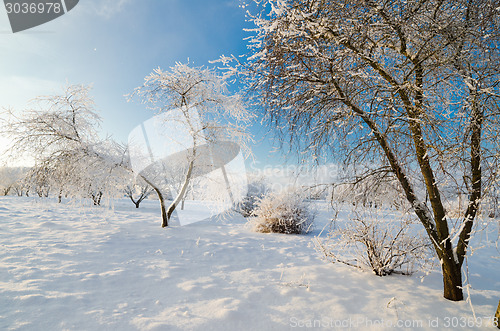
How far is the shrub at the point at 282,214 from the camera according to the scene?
8344 mm

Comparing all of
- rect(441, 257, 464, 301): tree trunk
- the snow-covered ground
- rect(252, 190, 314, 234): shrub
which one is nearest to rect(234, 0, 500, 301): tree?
rect(441, 257, 464, 301): tree trunk

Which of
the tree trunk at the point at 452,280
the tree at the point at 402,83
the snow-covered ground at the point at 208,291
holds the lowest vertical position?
the snow-covered ground at the point at 208,291

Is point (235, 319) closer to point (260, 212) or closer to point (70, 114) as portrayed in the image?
point (260, 212)

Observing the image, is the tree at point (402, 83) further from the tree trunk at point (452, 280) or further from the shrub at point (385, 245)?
the shrub at point (385, 245)

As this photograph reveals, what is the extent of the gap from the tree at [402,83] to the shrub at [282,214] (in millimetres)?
5348

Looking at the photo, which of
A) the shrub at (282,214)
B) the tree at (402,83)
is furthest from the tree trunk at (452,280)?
the shrub at (282,214)

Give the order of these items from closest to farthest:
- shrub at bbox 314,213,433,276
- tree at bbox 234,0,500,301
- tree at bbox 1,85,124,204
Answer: tree at bbox 234,0,500,301 < shrub at bbox 314,213,433,276 < tree at bbox 1,85,124,204

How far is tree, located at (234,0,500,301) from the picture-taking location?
2338 mm

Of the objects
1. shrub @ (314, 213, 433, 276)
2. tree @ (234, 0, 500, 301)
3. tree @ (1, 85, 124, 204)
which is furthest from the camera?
tree @ (1, 85, 124, 204)

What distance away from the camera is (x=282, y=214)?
8.36 metres

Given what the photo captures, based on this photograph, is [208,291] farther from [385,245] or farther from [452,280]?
[452,280]

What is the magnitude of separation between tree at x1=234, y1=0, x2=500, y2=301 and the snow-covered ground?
2.29 ft

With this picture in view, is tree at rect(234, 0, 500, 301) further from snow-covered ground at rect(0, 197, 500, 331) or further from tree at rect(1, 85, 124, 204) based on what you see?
tree at rect(1, 85, 124, 204)

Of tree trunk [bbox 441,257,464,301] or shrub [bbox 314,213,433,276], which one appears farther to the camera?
shrub [bbox 314,213,433,276]
